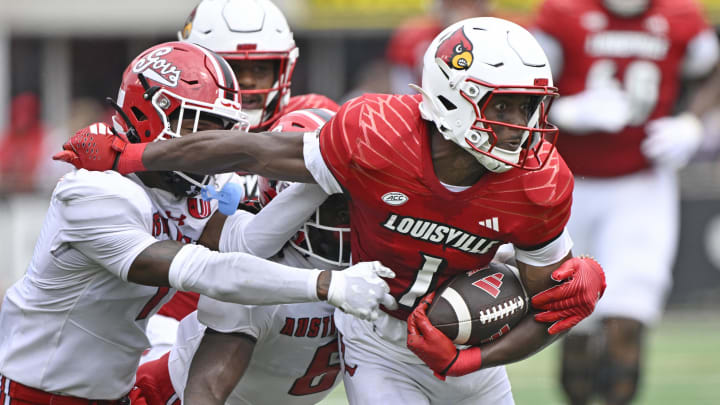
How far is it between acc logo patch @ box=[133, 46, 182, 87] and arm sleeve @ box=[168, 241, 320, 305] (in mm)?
637

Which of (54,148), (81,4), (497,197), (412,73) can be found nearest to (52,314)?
(497,197)

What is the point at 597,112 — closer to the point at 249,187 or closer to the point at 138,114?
the point at 249,187

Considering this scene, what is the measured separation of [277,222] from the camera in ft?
13.7

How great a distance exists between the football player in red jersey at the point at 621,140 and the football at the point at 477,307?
279cm

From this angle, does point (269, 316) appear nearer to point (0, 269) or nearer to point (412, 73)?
point (412, 73)

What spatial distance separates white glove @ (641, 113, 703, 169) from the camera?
6801 mm

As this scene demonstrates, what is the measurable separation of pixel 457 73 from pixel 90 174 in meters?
1.25

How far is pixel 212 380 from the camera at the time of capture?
167 inches

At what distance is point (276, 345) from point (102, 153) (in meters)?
1.01

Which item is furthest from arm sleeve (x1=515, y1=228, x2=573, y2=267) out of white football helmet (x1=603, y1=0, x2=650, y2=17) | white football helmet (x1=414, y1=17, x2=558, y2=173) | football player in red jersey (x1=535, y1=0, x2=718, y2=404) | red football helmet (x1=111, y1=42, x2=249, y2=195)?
white football helmet (x1=603, y1=0, x2=650, y2=17)

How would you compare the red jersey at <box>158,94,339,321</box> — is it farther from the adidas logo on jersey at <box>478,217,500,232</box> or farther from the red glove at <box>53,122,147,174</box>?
the adidas logo on jersey at <box>478,217,500,232</box>

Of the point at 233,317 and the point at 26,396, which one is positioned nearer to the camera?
the point at 26,396

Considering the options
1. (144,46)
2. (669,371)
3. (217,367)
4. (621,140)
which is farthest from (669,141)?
(144,46)

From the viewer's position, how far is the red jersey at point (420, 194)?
391 centimetres
